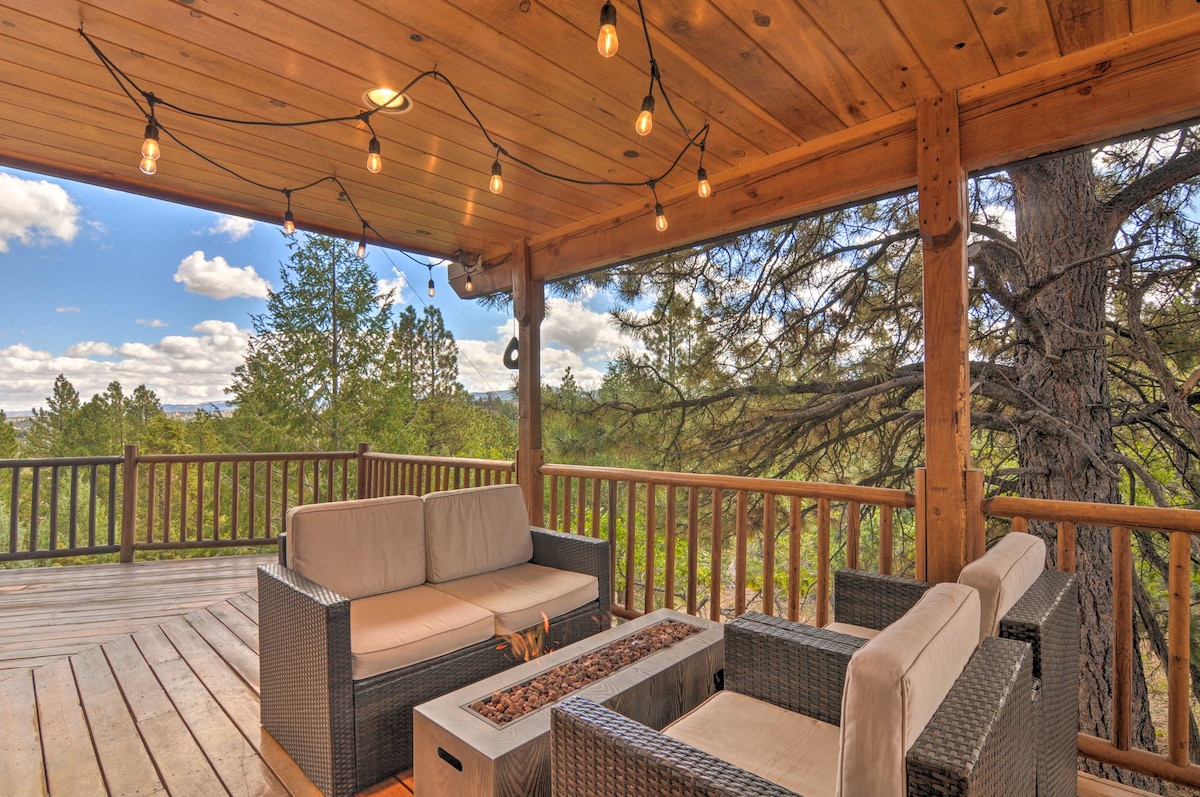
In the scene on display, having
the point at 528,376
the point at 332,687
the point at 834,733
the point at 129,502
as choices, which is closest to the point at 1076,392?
the point at 834,733

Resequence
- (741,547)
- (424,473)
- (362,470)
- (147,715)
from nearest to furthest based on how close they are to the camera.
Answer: (147,715)
(741,547)
(424,473)
(362,470)

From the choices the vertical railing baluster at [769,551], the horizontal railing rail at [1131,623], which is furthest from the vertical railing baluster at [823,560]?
the horizontal railing rail at [1131,623]

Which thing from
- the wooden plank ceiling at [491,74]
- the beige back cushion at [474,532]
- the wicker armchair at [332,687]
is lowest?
the wicker armchair at [332,687]

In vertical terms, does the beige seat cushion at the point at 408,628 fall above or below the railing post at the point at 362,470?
below

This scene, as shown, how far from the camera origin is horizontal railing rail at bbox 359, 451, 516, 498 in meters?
4.49

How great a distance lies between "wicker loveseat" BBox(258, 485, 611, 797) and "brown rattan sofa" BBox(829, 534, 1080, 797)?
1.59 m

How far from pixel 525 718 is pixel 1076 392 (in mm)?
4206

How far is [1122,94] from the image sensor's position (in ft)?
6.44

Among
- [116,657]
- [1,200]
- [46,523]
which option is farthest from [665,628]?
[46,523]

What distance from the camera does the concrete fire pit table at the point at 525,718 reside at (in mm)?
1449

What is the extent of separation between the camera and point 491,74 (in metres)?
2.23

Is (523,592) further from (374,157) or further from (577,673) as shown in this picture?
(374,157)

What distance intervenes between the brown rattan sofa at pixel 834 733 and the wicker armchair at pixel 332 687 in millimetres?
950

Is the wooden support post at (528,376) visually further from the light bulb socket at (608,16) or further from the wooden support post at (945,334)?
the light bulb socket at (608,16)
